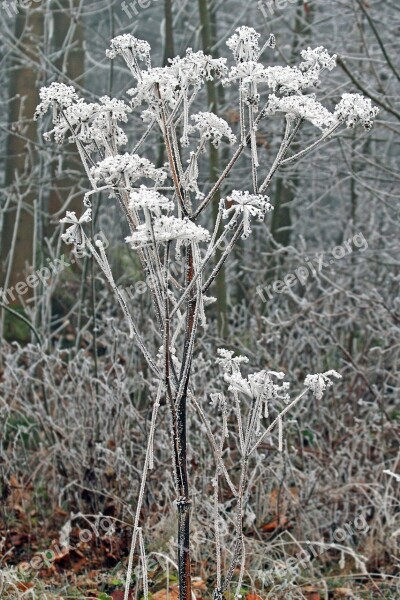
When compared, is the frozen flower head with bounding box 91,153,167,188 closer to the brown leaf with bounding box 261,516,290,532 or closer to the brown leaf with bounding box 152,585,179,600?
the brown leaf with bounding box 152,585,179,600

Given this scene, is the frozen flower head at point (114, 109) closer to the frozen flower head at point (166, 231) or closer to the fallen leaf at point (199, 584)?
the frozen flower head at point (166, 231)

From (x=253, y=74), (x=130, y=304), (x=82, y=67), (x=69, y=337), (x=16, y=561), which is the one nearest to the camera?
(x=253, y=74)

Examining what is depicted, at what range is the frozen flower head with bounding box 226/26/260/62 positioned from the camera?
7.60ft

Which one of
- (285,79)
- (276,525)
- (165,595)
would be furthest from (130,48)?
(276,525)

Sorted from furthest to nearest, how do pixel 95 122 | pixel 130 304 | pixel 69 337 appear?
1. pixel 69 337
2. pixel 130 304
3. pixel 95 122

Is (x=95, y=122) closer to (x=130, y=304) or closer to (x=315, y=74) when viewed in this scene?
(x=315, y=74)

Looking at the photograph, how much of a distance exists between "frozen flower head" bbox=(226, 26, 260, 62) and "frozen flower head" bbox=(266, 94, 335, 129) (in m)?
0.23

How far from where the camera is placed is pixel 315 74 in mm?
2279

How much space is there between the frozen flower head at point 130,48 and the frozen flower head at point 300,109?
39cm

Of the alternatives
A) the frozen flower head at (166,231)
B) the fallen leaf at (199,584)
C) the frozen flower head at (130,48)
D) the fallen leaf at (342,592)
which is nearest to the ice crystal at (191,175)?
the frozen flower head at (130,48)

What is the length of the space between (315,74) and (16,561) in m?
2.96

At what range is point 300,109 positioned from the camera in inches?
85.0

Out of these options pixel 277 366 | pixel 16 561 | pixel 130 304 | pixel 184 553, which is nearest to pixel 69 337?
pixel 130 304

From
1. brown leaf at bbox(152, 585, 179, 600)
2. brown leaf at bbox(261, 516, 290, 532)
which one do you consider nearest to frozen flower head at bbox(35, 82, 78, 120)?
brown leaf at bbox(152, 585, 179, 600)
